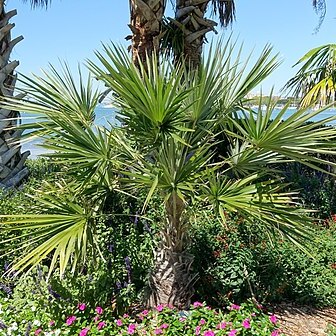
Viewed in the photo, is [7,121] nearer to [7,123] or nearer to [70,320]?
[7,123]

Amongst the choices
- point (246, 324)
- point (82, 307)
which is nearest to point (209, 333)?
point (246, 324)

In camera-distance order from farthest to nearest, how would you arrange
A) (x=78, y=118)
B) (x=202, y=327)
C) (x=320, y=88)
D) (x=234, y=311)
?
1. (x=320, y=88)
2. (x=78, y=118)
3. (x=234, y=311)
4. (x=202, y=327)

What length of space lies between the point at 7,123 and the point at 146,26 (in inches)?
97.0

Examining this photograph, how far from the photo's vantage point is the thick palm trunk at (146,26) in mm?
5785

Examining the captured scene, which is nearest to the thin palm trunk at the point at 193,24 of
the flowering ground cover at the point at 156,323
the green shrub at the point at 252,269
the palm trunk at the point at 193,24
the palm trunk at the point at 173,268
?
the palm trunk at the point at 193,24

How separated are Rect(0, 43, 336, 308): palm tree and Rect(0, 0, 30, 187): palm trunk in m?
2.38

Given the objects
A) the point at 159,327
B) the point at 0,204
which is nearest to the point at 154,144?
the point at 159,327

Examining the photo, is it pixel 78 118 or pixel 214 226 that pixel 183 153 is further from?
pixel 214 226

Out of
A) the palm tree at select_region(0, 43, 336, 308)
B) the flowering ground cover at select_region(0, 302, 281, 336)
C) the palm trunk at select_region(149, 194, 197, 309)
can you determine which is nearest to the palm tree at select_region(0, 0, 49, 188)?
the palm tree at select_region(0, 43, 336, 308)

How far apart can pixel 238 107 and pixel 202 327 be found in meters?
1.89

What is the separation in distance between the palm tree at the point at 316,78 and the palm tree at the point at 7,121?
4.79 metres

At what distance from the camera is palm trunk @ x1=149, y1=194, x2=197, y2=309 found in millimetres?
3355

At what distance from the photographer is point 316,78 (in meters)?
7.50

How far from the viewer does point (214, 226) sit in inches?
174
